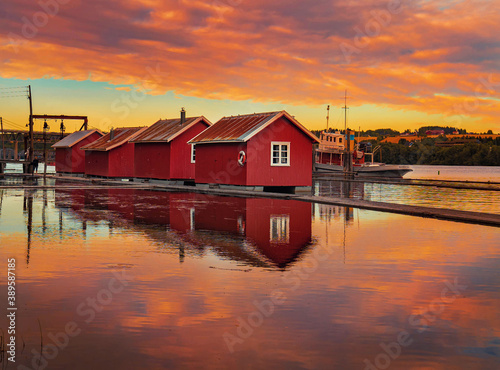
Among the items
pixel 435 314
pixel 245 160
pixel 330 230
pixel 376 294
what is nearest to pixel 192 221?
pixel 330 230

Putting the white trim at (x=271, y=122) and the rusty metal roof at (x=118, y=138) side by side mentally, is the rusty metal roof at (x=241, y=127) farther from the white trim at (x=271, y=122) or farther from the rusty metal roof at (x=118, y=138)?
the rusty metal roof at (x=118, y=138)

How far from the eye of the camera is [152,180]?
179ft

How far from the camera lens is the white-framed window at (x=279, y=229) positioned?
624 inches

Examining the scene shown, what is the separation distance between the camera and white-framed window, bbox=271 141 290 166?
134 feet

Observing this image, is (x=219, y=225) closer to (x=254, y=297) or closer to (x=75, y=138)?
(x=254, y=297)

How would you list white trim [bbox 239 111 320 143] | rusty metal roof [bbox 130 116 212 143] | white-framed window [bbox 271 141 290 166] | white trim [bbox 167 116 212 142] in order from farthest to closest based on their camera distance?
rusty metal roof [bbox 130 116 212 143], white trim [bbox 167 116 212 142], white-framed window [bbox 271 141 290 166], white trim [bbox 239 111 320 143]

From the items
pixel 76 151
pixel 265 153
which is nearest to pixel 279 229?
pixel 265 153

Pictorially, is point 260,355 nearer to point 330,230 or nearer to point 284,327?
point 284,327

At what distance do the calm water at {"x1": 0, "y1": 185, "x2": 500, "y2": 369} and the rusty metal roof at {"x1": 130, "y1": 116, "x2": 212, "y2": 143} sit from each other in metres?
33.2

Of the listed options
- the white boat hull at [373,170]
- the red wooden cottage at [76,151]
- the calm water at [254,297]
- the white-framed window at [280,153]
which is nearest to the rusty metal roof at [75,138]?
the red wooden cottage at [76,151]

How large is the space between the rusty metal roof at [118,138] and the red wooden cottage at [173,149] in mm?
5097

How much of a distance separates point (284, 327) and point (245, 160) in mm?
32453

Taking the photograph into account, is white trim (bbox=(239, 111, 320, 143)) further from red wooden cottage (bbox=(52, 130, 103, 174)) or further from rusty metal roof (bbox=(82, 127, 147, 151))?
red wooden cottage (bbox=(52, 130, 103, 174))

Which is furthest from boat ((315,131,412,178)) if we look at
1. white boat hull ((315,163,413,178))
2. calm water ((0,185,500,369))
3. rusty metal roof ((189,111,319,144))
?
calm water ((0,185,500,369))
